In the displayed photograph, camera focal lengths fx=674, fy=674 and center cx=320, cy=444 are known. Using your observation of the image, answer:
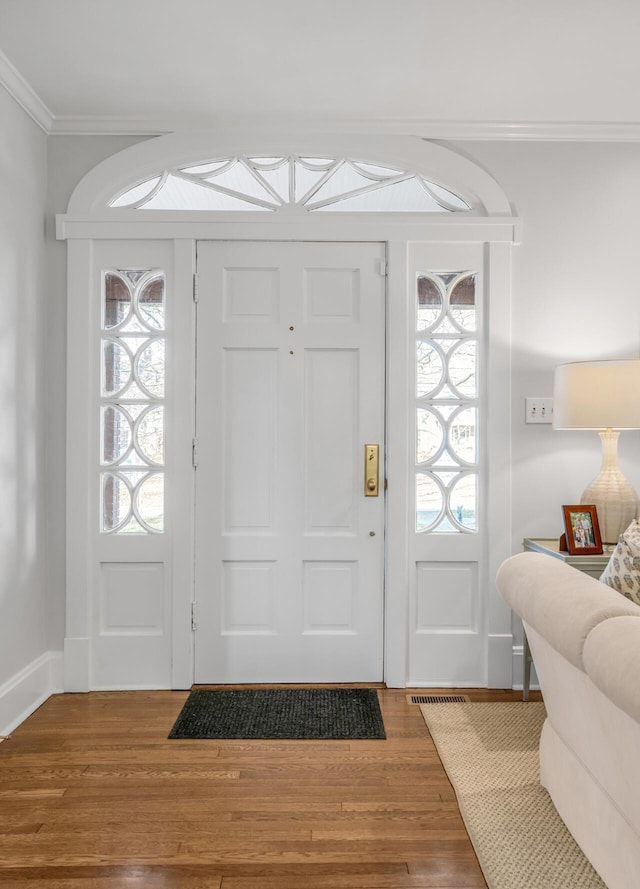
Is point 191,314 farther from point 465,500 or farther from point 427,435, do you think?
point 465,500

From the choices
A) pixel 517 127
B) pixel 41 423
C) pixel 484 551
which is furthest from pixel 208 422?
pixel 517 127

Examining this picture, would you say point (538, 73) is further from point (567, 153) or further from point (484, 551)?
point (484, 551)

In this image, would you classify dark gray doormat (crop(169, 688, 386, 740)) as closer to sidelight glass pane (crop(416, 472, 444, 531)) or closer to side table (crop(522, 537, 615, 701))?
side table (crop(522, 537, 615, 701))

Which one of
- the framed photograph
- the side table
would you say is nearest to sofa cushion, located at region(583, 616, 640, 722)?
the side table

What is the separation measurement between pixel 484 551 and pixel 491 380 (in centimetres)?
80

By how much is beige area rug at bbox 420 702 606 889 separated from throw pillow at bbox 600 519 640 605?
0.75 meters

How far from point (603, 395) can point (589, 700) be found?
4.71ft

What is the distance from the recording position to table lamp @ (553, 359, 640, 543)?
2693mm

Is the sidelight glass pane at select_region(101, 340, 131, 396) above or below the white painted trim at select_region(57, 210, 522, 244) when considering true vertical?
below

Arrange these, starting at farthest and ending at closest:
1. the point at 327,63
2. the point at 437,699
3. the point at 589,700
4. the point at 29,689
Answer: the point at 437,699
the point at 29,689
the point at 327,63
the point at 589,700

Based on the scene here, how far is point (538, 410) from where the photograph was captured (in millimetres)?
3139

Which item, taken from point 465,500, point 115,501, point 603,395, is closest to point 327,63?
point 603,395

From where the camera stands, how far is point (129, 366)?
3137 millimetres

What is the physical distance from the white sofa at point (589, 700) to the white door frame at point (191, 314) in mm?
1070
